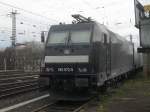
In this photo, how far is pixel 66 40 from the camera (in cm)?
1260

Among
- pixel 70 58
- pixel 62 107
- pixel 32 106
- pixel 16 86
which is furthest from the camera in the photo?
pixel 16 86

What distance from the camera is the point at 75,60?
11.9 metres

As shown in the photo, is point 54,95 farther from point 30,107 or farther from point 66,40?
point 66,40

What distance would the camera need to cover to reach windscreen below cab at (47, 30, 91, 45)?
12.3m

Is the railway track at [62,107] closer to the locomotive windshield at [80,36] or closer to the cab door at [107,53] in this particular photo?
the cab door at [107,53]

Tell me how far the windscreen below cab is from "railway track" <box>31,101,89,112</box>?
2.45 meters

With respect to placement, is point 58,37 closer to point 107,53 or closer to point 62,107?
point 107,53

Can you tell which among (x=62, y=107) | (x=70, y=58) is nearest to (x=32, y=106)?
(x=62, y=107)

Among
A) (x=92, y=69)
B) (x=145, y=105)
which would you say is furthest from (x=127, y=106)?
(x=92, y=69)

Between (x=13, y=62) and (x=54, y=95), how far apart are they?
4375 centimetres

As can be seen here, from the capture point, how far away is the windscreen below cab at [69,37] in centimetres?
1232

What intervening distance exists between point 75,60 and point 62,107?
1846 mm

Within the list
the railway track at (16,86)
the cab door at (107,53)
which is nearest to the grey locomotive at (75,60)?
the cab door at (107,53)

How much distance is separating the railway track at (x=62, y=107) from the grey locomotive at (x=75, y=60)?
0.33 meters
